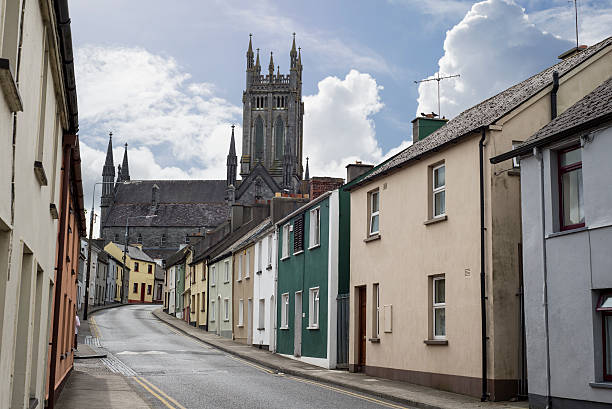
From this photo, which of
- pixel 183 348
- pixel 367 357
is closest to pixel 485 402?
pixel 367 357

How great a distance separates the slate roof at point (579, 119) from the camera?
41.0 feet

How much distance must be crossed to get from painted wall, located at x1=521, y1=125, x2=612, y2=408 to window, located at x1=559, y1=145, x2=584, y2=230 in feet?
0.42

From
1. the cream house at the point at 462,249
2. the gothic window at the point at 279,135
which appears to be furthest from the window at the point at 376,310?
the gothic window at the point at 279,135

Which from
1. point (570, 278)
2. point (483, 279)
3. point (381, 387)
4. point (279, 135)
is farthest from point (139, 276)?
point (570, 278)

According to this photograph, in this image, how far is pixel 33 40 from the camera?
7.06 m

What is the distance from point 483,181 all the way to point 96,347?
21916 mm

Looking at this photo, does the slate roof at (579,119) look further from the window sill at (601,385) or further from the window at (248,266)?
the window at (248,266)

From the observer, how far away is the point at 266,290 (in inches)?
1323

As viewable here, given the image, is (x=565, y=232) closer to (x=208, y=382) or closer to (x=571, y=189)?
(x=571, y=189)

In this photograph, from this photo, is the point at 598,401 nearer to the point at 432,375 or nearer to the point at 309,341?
the point at 432,375

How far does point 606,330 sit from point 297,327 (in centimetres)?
1684

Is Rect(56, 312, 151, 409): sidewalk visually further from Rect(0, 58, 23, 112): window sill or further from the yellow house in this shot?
the yellow house

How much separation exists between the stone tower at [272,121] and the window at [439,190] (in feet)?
330

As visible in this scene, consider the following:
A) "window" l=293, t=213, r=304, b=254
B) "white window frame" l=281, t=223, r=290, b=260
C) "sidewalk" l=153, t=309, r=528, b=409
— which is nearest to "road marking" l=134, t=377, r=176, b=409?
"sidewalk" l=153, t=309, r=528, b=409
